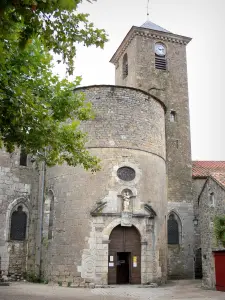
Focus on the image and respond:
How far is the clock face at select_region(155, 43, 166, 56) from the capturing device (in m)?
26.0

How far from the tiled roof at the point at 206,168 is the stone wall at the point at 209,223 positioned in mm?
8024

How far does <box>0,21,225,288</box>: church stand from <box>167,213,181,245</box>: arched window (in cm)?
13

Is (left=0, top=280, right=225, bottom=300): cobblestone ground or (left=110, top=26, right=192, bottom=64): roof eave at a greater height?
(left=110, top=26, right=192, bottom=64): roof eave

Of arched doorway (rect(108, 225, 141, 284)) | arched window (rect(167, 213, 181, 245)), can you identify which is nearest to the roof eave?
arched window (rect(167, 213, 181, 245))

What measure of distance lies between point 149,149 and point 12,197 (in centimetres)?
769

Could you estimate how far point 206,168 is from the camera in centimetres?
2564

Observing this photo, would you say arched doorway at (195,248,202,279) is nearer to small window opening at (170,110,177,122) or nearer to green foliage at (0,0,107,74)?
small window opening at (170,110,177,122)

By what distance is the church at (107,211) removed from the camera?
52.4 ft

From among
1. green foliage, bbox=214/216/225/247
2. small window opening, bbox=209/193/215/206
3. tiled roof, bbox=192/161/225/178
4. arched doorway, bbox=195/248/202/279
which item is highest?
tiled roof, bbox=192/161/225/178

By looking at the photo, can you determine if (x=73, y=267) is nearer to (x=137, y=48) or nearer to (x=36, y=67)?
(x=36, y=67)

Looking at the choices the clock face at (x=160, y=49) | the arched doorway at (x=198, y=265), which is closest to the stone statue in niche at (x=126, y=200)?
the arched doorway at (x=198, y=265)

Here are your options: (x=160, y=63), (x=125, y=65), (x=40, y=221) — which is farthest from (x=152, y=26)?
(x=40, y=221)

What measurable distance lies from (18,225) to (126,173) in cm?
668

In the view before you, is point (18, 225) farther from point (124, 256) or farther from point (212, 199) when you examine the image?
point (212, 199)
